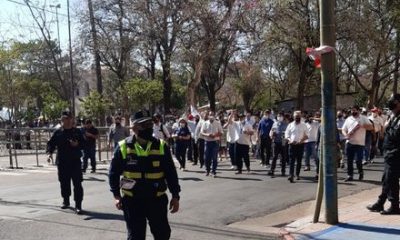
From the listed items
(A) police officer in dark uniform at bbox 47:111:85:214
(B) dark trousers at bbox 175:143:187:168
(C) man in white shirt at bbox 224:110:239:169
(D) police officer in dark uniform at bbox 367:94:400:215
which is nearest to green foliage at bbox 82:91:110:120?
(B) dark trousers at bbox 175:143:187:168

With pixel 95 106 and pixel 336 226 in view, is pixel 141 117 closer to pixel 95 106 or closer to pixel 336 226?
pixel 336 226

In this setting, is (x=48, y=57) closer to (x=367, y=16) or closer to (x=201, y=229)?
(x=367, y=16)

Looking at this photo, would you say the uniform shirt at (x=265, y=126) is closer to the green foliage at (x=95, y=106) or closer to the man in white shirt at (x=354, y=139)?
the man in white shirt at (x=354, y=139)

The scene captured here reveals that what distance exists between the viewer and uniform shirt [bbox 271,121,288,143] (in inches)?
611

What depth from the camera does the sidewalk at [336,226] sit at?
766 centimetres

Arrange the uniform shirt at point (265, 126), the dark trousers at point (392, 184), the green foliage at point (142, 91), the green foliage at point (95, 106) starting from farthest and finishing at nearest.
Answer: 1. the green foliage at point (95, 106)
2. the green foliage at point (142, 91)
3. the uniform shirt at point (265, 126)
4. the dark trousers at point (392, 184)

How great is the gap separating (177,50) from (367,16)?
31.4 feet

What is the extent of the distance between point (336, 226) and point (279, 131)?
774 centimetres

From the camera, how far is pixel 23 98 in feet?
198

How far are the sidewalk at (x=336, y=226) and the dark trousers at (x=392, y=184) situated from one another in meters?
0.27

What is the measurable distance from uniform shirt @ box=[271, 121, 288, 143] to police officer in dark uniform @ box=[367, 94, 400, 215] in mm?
6259

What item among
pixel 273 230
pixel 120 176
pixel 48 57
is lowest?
pixel 273 230

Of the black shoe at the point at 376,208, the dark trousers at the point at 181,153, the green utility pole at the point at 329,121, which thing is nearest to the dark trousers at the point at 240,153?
the dark trousers at the point at 181,153

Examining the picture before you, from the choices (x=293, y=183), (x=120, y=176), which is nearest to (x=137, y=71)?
(x=293, y=183)
